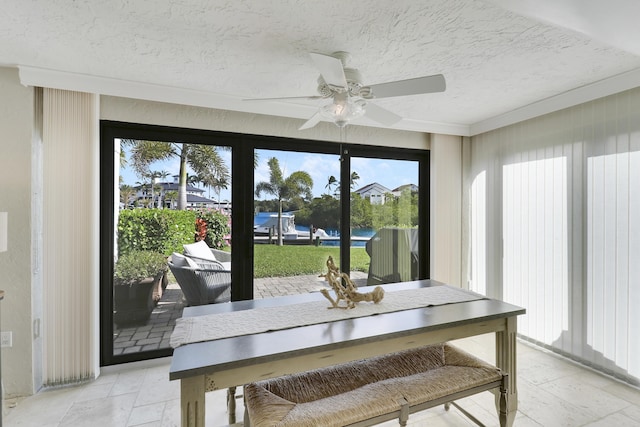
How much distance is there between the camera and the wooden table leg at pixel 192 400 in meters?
1.26

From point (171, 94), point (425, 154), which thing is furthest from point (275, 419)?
point (425, 154)

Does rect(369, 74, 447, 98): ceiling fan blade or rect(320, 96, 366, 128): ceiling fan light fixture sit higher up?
rect(369, 74, 447, 98): ceiling fan blade

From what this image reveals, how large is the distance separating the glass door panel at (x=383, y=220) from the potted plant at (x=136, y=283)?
6.62 ft

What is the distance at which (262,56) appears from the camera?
209cm

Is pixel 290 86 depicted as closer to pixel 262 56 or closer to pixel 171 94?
pixel 262 56

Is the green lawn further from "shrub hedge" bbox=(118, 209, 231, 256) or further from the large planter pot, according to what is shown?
the large planter pot

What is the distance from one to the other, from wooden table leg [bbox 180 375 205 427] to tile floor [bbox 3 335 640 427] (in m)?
1.02

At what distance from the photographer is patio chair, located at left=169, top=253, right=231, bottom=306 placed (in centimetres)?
295

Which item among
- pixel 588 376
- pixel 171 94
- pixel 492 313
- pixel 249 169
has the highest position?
pixel 171 94

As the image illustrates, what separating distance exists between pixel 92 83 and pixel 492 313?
3278mm

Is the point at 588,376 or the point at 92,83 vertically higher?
the point at 92,83

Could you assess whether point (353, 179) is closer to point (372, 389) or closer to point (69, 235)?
point (372, 389)

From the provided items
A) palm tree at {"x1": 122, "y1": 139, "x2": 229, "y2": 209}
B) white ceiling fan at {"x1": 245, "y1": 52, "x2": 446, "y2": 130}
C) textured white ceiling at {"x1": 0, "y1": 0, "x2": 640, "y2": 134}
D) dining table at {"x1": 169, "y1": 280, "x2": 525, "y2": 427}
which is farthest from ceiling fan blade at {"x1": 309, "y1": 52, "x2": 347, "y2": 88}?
palm tree at {"x1": 122, "y1": 139, "x2": 229, "y2": 209}

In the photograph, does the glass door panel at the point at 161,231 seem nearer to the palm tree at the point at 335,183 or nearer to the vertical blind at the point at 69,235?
the vertical blind at the point at 69,235
